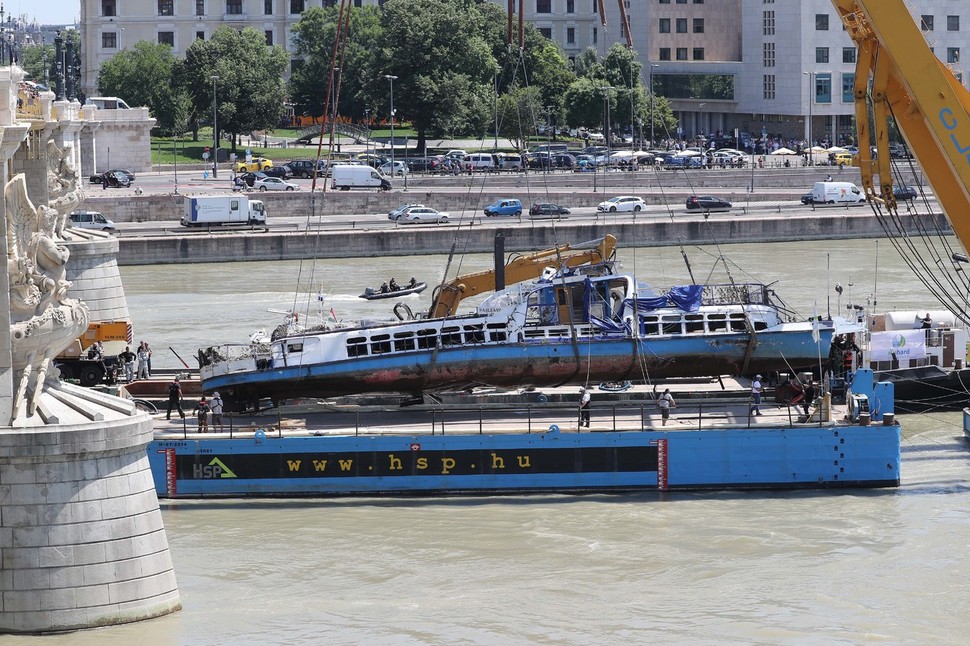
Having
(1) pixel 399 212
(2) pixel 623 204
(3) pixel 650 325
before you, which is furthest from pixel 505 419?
(2) pixel 623 204

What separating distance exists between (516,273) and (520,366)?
326 centimetres

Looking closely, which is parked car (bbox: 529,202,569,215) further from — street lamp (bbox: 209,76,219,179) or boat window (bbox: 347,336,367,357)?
boat window (bbox: 347,336,367,357)

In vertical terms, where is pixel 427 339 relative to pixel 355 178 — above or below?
below

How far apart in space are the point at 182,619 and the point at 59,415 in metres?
3.49

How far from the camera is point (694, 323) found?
36125mm

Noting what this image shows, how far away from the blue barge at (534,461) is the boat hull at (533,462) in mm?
19

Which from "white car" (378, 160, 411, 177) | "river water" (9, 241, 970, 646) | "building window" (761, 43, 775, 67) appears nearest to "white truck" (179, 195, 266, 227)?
"white car" (378, 160, 411, 177)

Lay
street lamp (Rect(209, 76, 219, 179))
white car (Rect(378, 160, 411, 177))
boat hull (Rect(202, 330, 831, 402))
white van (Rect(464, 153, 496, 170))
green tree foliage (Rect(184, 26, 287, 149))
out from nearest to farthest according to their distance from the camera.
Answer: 1. boat hull (Rect(202, 330, 831, 402))
2. white car (Rect(378, 160, 411, 177))
3. street lamp (Rect(209, 76, 219, 179))
4. white van (Rect(464, 153, 496, 170))
5. green tree foliage (Rect(184, 26, 287, 149))

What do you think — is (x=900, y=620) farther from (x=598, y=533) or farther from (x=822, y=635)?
(x=598, y=533)

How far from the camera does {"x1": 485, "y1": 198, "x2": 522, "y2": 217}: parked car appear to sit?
83.0m

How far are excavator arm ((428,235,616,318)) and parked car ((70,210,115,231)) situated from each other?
3639cm

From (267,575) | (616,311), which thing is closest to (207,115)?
(616,311)

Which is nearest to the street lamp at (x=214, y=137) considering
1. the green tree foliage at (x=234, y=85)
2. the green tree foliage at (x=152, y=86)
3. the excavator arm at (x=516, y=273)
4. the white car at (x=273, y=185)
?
the green tree foliage at (x=234, y=85)

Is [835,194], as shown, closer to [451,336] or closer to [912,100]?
[912,100]
